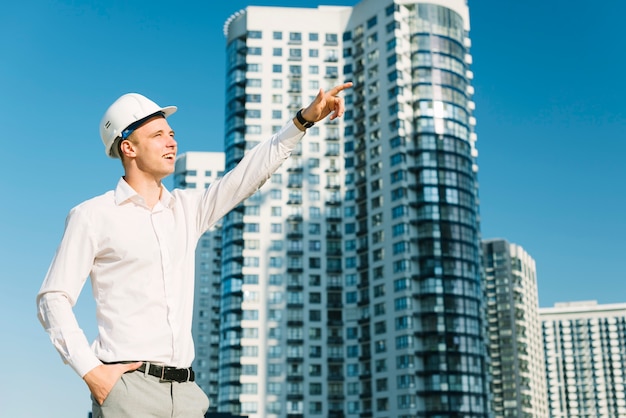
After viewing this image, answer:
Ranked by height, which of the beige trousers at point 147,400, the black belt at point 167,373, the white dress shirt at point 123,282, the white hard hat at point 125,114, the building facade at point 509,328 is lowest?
the beige trousers at point 147,400

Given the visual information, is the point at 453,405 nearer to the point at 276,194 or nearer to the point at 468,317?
the point at 468,317

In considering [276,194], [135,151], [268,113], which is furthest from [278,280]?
[135,151]

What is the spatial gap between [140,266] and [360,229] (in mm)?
98299

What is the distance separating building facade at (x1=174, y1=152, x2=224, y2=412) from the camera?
142m

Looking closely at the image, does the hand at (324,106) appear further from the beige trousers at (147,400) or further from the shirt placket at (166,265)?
the beige trousers at (147,400)

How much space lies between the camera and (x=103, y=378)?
12.7 ft

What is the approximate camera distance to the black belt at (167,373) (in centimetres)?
403

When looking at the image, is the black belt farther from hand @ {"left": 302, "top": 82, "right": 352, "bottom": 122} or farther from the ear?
hand @ {"left": 302, "top": 82, "right": 352, "bottom": 122}

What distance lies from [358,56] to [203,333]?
60155 mm

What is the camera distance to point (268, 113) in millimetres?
107875

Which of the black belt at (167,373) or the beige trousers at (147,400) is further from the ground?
the black belt at (167,373)

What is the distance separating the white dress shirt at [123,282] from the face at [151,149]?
16 cm

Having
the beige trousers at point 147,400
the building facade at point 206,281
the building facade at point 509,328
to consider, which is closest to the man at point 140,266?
the beige trousers at point 147,400

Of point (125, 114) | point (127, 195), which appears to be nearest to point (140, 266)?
point (127, 195)
